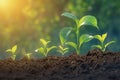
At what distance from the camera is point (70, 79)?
1570 millimetres

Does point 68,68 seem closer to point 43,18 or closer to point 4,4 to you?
point 43,18

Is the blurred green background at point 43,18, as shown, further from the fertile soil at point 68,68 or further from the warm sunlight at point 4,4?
the fertile soil at point 68,68

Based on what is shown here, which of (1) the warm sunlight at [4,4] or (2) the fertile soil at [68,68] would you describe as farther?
(1) the warm sunlight at [4,4]

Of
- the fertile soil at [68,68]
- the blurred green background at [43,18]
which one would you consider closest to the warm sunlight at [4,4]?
the blurred green background at [43,18]

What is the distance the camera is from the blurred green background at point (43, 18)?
4.94 meters

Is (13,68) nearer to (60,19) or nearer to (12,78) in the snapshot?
(12,78)

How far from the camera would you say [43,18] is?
16.4ft

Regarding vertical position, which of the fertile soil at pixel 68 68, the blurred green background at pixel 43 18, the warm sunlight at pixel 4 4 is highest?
the warm sunlight at pixel 4 4

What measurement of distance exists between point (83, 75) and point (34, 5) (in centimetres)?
356

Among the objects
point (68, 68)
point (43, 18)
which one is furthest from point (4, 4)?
point (68, 68)

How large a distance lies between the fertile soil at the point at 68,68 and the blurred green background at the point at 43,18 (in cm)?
297

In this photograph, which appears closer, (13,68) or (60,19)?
(13,68)

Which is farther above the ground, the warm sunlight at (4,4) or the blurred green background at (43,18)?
the warm sunlight at (4,4)

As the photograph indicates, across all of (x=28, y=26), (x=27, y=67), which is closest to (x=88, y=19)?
(x=27, y=67)
